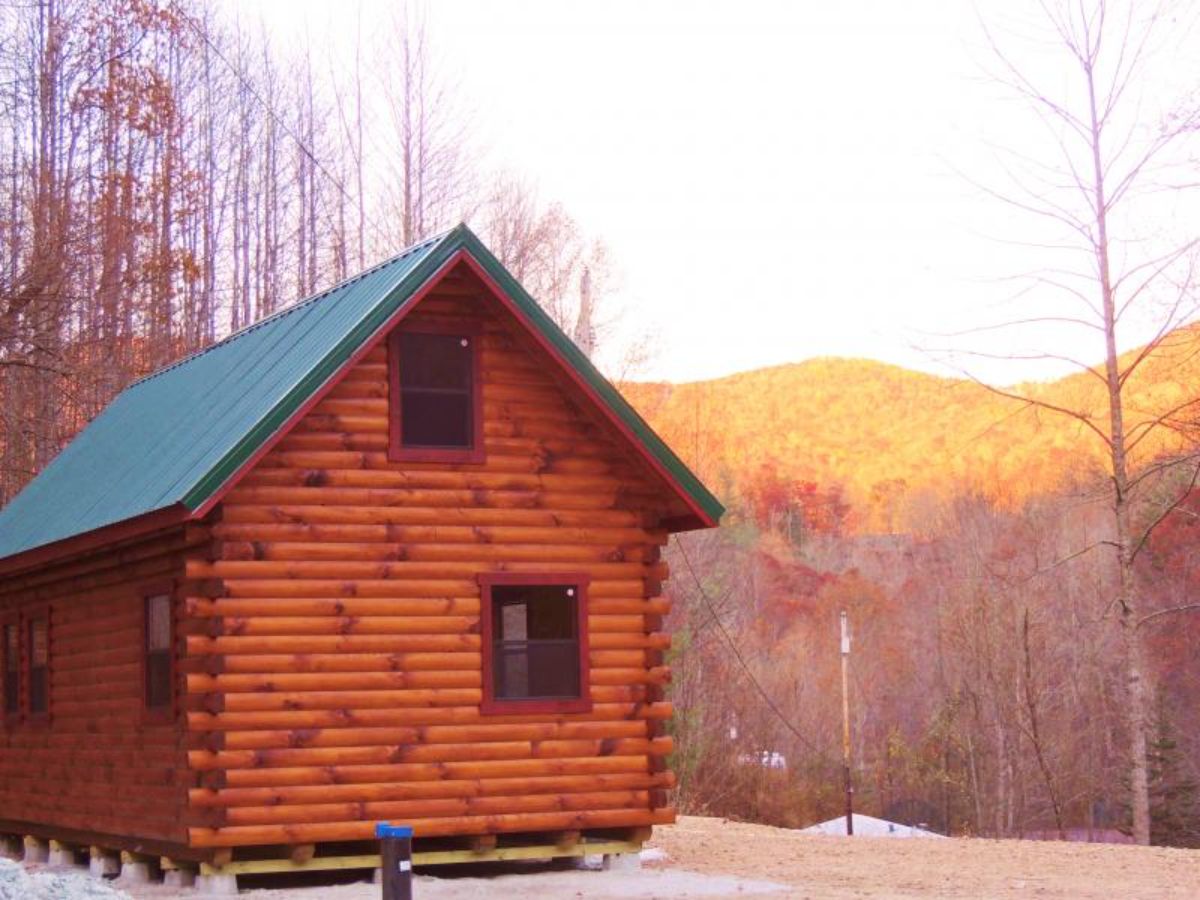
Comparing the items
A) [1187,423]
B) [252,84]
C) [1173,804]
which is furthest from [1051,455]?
[1187,423]

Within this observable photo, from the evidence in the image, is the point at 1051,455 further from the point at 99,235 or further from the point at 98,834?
the point at 98,834

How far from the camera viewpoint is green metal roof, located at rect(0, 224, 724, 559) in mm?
16562

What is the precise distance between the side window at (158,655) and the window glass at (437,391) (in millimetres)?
3196

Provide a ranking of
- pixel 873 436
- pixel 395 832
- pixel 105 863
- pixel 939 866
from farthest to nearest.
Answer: pixel 873 436
pixel 105 863
pixel 939 866
pixel 395 832

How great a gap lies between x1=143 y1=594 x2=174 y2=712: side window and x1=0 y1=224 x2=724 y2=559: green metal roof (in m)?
1.14

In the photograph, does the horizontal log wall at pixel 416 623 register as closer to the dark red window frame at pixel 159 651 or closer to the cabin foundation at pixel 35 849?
the dark red window frame at pixel 159 651

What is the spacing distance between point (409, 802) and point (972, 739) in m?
45.9

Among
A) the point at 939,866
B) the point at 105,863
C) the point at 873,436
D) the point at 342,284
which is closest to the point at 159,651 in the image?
the point at 105,863

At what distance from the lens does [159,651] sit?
1828 cm

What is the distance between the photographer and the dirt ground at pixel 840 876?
1634cm

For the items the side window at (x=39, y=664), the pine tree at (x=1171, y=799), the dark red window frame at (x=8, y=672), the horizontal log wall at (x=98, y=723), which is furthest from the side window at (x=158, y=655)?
the pine tree at (x=1171, y=799)

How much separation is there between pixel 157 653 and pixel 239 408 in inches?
111

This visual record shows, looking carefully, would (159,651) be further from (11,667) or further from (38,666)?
(11,667)

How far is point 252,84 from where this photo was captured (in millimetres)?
48250
